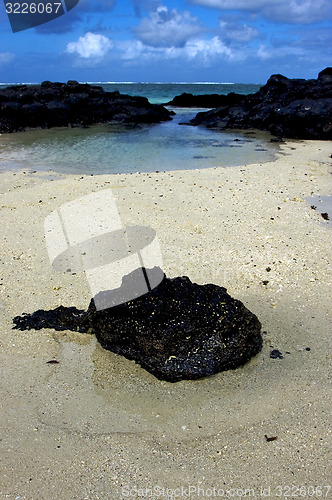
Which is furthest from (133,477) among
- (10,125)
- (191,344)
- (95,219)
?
(10,125)

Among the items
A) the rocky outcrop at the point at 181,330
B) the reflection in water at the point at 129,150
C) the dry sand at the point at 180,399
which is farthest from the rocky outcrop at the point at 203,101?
the rocky outcrop at the point at 181,330

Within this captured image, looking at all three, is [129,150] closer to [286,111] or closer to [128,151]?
[128,151]

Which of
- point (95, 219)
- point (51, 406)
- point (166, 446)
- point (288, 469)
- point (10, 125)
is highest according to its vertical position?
point (10, 125)

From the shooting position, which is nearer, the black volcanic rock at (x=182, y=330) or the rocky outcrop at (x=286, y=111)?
the black volcanic rock at (x=182, y=330)

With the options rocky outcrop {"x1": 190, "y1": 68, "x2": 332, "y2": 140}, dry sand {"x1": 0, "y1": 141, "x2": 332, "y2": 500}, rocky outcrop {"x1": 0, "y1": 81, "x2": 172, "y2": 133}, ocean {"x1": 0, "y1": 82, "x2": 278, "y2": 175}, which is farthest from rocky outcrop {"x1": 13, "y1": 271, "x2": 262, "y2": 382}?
rocky outcrop {"x1": 0, "y1": 81, "x2": 172, "y2": 133}

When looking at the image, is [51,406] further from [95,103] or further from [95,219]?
[95,103]

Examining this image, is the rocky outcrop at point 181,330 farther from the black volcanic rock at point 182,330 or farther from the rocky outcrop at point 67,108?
the rocky outcrop at point 67,108

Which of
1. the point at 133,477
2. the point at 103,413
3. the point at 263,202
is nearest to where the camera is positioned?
the point at 133,477
